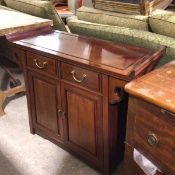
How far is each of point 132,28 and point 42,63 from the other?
1.94ft

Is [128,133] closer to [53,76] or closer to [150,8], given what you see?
[53,76]

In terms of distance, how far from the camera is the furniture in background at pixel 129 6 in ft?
5.21

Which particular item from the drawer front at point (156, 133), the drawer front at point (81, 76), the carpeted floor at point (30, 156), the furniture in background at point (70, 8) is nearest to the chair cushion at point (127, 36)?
the drawer front at point (81, 76)

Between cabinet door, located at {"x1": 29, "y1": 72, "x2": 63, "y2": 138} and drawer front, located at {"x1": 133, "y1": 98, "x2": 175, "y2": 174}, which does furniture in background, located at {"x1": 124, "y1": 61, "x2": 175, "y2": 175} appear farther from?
cabinet door, located at {"x1": 29, "y1": 72, "x2": 63, "y2": 138}

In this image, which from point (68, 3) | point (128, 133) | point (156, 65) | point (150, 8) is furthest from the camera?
point (68, 3)

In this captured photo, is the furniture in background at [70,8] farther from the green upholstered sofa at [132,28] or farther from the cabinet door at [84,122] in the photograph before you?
the cabinet door at [84,122]

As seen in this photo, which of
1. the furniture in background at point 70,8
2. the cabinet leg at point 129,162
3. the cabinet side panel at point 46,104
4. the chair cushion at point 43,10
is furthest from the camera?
the furniture in background at point 70,8

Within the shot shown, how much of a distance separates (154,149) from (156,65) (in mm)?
548

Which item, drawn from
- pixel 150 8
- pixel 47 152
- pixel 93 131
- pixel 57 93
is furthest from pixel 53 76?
pixel 150 8

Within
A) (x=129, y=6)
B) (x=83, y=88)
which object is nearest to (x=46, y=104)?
(x=83, y=88)

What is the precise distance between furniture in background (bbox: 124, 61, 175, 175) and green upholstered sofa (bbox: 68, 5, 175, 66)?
0.29m

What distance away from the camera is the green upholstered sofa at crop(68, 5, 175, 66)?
1.44m

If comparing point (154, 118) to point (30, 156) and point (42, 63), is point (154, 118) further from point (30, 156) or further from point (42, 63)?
point (30, 156)

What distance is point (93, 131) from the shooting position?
1505mm
